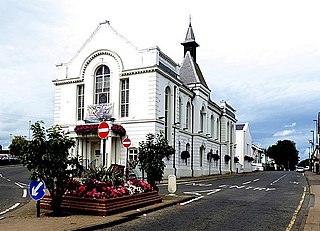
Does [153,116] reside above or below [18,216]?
above

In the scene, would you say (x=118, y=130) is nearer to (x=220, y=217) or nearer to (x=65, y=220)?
(x=220, y=217)

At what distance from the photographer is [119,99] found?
38.3 metres

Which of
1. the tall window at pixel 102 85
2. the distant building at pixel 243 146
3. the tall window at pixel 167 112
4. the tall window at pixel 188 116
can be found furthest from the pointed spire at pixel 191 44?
the distant building at pixel 243 146

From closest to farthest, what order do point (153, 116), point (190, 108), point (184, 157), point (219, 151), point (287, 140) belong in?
point (153, 116)
point (184, 157)
point (190, 108)
point (219, 151)
point (287, 140)

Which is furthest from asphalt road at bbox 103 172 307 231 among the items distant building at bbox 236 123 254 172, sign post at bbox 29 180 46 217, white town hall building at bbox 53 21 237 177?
distant building at bbox 236 123 254 172

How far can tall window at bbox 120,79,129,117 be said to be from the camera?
3816cm

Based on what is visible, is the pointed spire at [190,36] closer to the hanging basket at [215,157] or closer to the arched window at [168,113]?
the hanging basket at [215,157]

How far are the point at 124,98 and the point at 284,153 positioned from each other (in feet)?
318

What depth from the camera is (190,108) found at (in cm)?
4756

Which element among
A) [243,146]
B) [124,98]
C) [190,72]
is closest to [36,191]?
[124,98]

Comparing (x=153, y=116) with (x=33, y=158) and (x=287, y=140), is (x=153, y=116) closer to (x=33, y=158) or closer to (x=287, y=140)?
(x=33, y=158)

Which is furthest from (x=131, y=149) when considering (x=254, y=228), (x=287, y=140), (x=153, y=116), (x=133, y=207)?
(x=287, y=140)

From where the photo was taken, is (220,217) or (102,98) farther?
(102,98)

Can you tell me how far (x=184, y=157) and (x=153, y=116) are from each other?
8.33 metres
